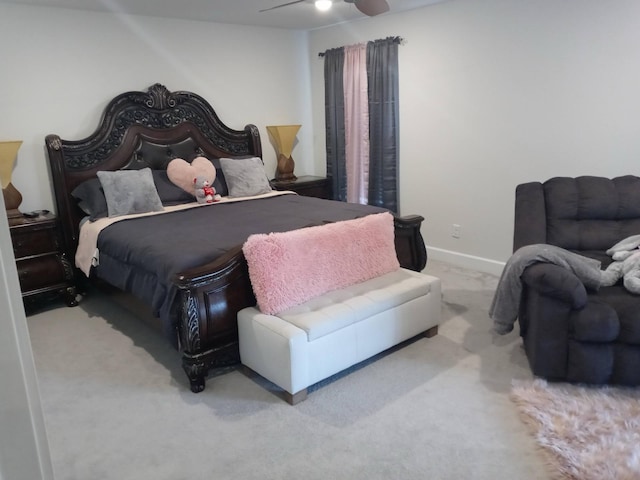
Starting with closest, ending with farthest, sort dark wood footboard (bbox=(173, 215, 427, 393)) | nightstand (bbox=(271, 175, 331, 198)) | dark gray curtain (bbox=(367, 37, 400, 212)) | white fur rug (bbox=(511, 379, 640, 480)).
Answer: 1. white fur rug (bbox=(511, 379, 640, 480))
2. dark wood footboard (bbox=(173, 215, 427, 393))
3. dark gray curtain (bbox=(367, 37, 400, 212))
4. nightstand (bbox=(271, 175, 331, 198))

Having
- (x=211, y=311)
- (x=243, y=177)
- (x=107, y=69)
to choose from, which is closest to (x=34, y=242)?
(x=107, y=69)

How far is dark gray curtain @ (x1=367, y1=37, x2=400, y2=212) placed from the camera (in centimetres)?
468

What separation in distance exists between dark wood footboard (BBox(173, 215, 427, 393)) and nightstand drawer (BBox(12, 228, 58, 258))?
1.80m

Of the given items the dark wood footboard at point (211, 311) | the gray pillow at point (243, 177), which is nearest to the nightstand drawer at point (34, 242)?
the gray pillow at point (243, 177)

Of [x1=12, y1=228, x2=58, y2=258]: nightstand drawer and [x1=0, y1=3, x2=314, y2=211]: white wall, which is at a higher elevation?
[x1=0, y1=3, x2=314, y2=211]: white wall

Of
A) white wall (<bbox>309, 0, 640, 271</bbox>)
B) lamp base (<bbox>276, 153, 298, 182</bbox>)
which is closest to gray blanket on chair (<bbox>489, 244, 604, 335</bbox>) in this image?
white wall (<bbox>309, 0, 640, 271</bbox>)

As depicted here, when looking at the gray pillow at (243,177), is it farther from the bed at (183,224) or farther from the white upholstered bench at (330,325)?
the white upholstered bench at (330,325)

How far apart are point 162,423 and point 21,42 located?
10.5ft

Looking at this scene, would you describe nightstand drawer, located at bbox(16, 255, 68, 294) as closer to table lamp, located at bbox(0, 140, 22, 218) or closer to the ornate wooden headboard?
the ornate wooden headboard

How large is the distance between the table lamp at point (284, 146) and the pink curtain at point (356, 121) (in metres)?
0.59

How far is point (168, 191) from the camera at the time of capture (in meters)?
4.24

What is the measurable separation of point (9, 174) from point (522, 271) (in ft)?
11.9

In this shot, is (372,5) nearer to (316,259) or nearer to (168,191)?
(316,259)

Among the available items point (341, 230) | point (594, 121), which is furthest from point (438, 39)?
point (341, 230)
